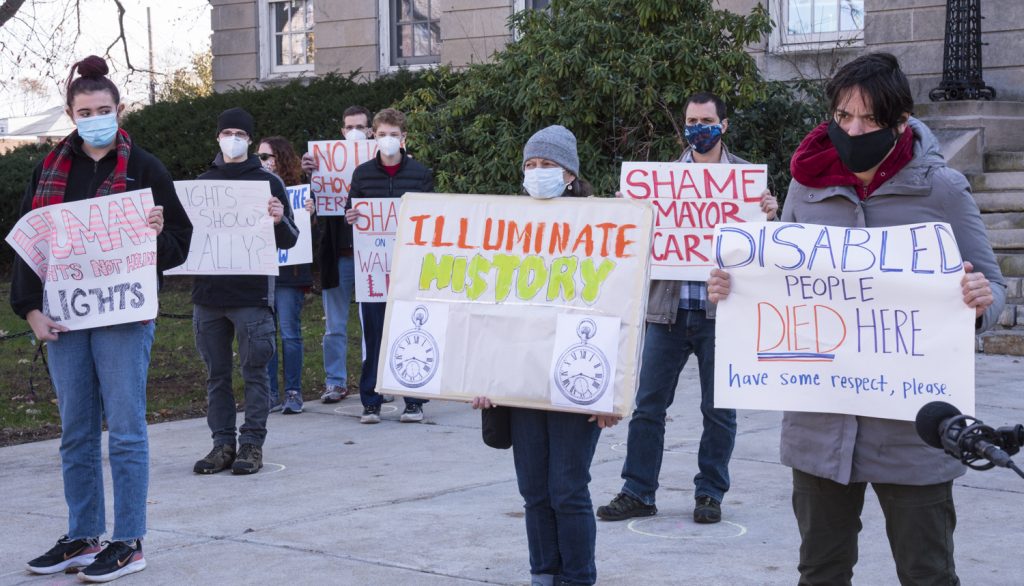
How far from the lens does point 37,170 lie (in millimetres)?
5785

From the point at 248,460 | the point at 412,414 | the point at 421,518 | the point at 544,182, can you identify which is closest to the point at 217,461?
the point at 248,460

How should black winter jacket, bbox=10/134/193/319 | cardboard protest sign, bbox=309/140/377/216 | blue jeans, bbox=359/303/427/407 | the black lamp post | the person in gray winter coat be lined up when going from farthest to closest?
the black lamp post < cardboard protest sign, bbox=309/140/377/216 < blue jeans, bbox=359/303/427/407 < black winter jacket, bbox=10/134/193/319 < the person in gray winter coat

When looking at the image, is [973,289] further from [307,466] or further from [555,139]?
[307,466]

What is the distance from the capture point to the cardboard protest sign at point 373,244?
923cm

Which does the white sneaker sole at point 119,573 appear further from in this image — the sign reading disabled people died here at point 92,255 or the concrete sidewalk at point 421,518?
the sign reading disabled people died here at point 92,255

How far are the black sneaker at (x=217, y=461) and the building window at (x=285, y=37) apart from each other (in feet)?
51.4

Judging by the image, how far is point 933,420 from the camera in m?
3.10

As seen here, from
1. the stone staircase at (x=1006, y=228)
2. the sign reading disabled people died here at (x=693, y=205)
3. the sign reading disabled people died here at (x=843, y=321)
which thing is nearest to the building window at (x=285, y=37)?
the stone staircase at (x=1006, y=228)

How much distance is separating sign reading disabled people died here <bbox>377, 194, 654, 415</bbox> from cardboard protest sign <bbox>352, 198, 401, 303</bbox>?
4205mm

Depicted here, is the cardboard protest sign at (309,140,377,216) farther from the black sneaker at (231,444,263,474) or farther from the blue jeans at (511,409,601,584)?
the blue jeans at (511,409,601,584)

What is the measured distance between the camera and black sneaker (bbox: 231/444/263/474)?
7.46 meters

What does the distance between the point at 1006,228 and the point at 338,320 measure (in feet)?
22.8

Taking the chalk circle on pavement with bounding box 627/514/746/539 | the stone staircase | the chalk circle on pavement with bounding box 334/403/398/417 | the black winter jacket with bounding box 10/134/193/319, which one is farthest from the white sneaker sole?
the stone staircase

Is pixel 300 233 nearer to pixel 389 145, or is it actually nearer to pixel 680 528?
pixel 389 145
